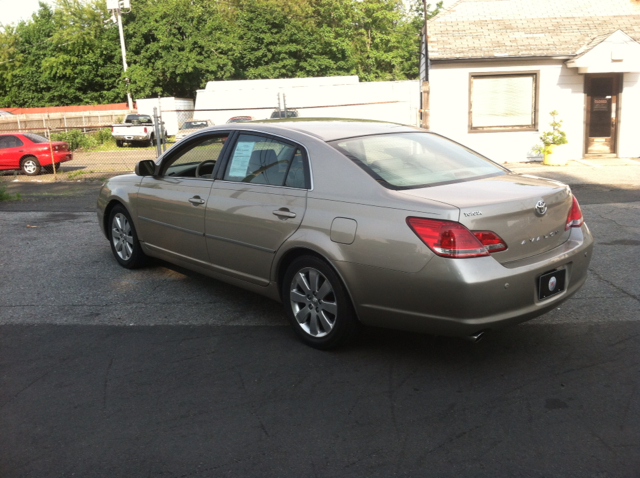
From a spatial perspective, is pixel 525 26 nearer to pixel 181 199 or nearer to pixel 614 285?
pixel 614 285

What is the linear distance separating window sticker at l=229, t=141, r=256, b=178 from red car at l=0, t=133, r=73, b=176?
53.1 ft

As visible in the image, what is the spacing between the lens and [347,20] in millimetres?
52156

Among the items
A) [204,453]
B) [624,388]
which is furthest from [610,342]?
[204,453]

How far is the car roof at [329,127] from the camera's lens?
485 centimetres

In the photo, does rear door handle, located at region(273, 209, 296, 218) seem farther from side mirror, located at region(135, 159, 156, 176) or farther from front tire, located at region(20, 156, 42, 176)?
front tire, located at region(20, 156, 42, 176)

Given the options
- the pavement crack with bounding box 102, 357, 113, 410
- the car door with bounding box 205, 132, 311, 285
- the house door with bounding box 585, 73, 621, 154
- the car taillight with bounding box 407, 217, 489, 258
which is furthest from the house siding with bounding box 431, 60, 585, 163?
the pavement crack with bounding box 102, 357, 113, 410

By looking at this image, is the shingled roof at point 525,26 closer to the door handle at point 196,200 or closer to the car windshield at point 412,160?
the car windshield at point 412,160

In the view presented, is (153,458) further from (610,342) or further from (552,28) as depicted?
(552,28)

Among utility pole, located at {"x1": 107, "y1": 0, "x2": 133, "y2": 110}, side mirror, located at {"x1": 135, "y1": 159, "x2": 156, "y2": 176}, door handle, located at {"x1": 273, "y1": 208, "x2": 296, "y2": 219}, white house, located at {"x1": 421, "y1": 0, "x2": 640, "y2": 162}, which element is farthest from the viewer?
utility pole, located at {"x1": 107, "y1": 0, "x2": 133, "y2": 110}

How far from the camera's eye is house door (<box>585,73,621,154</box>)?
Result: 17297mm

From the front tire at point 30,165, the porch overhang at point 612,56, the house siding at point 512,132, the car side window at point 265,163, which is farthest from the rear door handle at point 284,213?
the front tire at point 30,165

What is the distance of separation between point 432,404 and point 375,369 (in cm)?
59

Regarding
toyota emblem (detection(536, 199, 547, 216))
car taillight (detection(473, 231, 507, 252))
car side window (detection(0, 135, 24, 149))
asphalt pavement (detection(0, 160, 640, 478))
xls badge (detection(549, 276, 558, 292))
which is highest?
toyota emblem (detection(536, 199, 547, 216))

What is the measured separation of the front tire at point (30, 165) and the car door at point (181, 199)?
1523 cm
